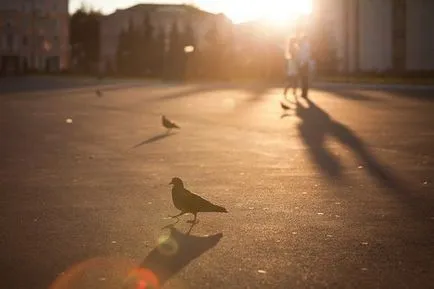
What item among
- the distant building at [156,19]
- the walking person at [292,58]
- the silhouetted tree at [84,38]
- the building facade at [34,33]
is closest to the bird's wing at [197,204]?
the walking person at [292,58]

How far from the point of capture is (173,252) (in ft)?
20.2

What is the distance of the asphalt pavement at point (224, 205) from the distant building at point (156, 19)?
435ft

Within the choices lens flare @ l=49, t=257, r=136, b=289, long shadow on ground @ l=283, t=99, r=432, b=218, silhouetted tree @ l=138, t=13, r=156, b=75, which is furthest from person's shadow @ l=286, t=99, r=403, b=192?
silhouetted tree @ l=138, t=13, r=156, b=75

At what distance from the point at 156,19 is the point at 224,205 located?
473 feet

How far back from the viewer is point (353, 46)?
68250 mm

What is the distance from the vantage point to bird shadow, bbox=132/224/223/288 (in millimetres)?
5553

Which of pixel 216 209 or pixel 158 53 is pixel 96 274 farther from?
pixel 158 53

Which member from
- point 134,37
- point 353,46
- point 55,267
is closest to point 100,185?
point 55,267

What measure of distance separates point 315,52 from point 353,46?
410cm

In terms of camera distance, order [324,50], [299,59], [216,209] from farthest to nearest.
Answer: [324,50]
[299,59]
[216,209]

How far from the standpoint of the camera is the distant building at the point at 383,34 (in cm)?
6341

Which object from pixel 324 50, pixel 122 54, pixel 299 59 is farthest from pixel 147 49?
pixel 299 59

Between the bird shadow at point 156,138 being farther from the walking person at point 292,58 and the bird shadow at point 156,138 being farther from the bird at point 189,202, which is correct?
the walking person at point 292,58

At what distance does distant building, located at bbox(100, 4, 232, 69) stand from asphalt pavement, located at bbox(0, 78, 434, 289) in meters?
133
